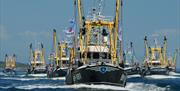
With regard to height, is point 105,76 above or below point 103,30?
below

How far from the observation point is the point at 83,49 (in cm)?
8200

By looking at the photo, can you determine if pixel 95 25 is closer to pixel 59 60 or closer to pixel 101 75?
pixel 101 75

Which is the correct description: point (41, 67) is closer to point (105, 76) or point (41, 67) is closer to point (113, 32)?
point (113, 32)

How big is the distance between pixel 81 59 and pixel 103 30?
234 inches

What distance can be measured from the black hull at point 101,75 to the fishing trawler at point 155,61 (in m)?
83.4

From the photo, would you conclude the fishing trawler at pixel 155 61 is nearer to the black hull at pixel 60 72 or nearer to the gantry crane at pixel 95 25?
the black hull at pixel 60 72

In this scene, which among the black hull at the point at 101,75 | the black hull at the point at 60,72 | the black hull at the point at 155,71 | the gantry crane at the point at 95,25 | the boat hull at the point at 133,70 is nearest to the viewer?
the black hull at the point at 101,75

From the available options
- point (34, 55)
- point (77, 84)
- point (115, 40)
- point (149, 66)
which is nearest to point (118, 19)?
point (115, 40)

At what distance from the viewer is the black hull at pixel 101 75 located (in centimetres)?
7062

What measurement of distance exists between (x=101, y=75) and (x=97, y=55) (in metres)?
7.62

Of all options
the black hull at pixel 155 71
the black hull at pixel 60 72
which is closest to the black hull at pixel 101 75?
the black hull at pixel 60 72

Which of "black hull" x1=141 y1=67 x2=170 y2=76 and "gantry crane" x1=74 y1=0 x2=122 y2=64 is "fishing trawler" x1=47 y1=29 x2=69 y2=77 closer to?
"black hull" x1=141 y1=67 x2=170 y2=76

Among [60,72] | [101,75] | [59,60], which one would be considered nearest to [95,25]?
[101,75]

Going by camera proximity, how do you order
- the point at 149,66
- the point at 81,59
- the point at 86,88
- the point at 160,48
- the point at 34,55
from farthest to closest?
the point at 34,55
the point at 160,48
the point at 149,66
the point at 81,59
the point at 86,88
